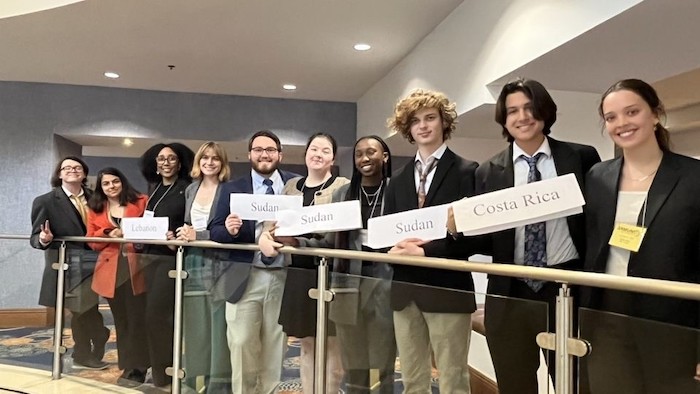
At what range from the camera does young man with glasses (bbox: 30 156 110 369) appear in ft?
12.8

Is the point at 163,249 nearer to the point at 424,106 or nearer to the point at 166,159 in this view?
the point at 166,159

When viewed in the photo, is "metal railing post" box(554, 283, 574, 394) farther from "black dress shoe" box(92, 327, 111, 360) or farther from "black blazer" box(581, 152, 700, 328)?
"black dress shoe" box(92, 327, 111, 360)

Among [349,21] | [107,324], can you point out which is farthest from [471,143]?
[107,324]

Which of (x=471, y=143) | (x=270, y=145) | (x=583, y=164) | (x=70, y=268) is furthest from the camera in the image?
(x=471, y=143)

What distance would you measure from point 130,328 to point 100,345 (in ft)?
1.78

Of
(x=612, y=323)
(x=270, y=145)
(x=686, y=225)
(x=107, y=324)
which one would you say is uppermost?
(x=270, y=145)

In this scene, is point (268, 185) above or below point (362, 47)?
below

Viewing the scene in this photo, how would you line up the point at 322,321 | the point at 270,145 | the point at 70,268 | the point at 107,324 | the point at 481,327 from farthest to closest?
the point at 70,268, the point at 107,324, the point at 270,145, the point at 322,321, the point at 481,327

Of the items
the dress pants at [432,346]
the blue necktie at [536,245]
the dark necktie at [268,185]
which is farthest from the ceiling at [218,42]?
the dress pants at [432,346]

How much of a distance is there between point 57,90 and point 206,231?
5061 millimetres

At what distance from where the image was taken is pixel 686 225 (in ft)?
5.17

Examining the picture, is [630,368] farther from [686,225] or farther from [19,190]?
[19,190]

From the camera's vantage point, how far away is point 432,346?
1948 millimetres

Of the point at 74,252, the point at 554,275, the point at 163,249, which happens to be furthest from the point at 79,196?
A: the point at 554,275
